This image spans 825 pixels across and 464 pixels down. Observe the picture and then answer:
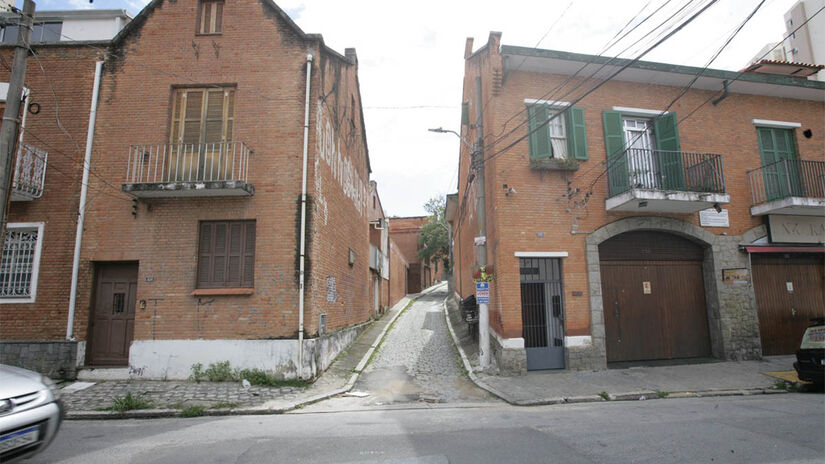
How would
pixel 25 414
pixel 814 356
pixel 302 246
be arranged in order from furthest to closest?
1. pixel 302 246
2. pixel 814 356
3. pixel 25 414

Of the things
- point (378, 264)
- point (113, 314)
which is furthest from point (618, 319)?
point (113, 314)

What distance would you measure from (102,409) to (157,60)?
8000mm

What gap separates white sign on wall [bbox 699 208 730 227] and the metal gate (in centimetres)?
445

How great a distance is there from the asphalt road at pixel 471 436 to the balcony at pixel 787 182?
671 centimetres

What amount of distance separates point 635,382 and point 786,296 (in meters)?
6.58

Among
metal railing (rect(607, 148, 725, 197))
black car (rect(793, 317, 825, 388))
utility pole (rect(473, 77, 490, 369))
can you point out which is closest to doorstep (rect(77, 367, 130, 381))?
utility pole (rect(473, 77, 490, 369))

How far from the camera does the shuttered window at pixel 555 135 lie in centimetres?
1063

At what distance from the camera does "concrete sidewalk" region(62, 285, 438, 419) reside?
6887mm

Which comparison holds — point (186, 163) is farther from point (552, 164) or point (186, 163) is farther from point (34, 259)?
point (552, 164)

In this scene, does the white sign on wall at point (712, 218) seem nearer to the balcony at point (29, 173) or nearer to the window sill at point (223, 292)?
the window sill at point (223, 292)

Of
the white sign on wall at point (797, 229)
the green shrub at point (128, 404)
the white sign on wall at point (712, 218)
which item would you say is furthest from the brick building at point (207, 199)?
the white sign on wall at point (797, 229)

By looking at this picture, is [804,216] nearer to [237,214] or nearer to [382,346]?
[382,346]

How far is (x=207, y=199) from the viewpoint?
9383 millimetres

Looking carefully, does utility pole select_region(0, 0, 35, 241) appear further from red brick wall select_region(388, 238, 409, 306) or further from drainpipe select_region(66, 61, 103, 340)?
red brick wall select_region(388, 238, 409, 306)
